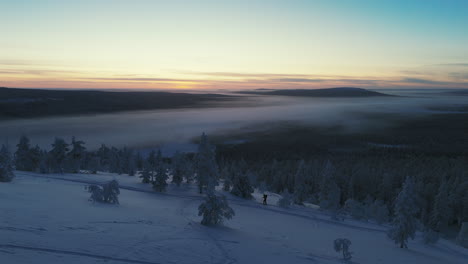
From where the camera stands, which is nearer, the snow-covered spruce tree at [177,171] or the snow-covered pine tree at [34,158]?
the snow-covered spruce tree at [177,171]

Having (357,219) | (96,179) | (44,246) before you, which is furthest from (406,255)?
(96,179)

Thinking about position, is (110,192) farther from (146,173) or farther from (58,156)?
(58,156)

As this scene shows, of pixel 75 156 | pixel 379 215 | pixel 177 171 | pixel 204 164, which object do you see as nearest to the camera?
pixel 379 215

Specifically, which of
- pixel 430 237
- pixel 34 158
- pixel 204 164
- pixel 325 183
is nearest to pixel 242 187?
pixel 204 164

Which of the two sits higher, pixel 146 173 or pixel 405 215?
pixel 405 215

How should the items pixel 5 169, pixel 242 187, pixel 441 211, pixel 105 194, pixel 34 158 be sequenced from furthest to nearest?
pixel 441 211 < pixel 34 158 < pixel 242 187 < pixel 5 169 < pixel 105 194

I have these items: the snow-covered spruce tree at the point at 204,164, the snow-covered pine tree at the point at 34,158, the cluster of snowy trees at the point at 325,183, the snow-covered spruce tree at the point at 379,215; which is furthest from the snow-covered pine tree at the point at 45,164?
the snow-covered spruce tree at the point at 379,215

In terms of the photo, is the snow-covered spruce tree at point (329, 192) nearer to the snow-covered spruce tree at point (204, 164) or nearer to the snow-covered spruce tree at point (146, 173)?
the snow-covered spruce tree at point (204, 164)
